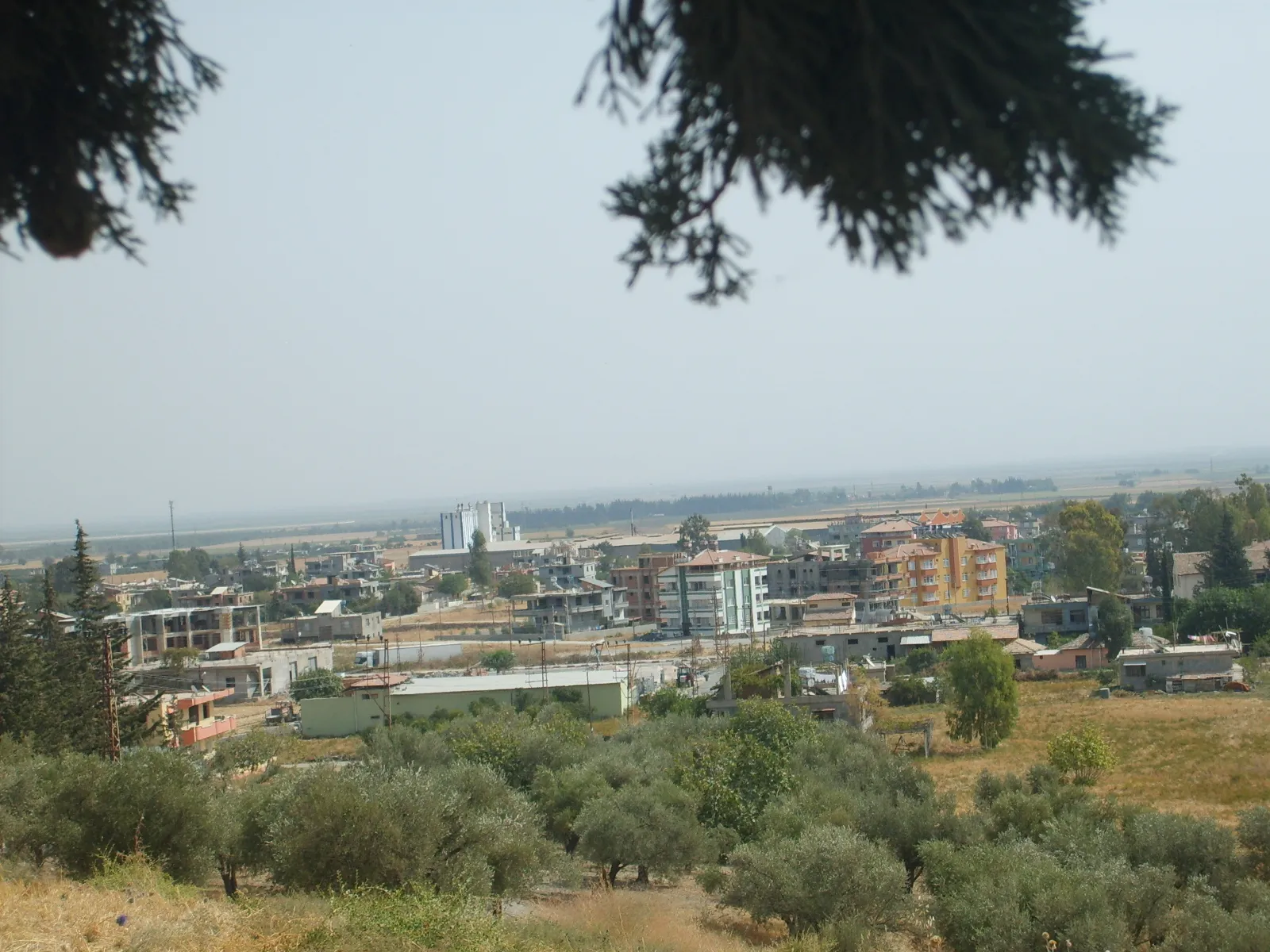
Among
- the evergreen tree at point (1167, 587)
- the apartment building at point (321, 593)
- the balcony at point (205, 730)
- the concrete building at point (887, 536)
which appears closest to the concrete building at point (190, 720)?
the balcony at point (205, 730)

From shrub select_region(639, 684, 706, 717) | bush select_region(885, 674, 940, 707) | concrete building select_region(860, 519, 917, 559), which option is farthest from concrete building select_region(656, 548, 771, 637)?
shrub select_region(639, 684, 706, 717)

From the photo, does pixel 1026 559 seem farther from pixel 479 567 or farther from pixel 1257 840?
pixel 1257 840

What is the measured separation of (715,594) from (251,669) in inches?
769

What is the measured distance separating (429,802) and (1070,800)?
8.20 m

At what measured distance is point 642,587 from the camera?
5812 cm

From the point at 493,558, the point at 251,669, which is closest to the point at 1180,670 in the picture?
the point at 251,669

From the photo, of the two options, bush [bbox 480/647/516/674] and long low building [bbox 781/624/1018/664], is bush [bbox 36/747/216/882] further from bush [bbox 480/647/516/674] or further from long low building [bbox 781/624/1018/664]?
bush [bbox 480/647/516/674]

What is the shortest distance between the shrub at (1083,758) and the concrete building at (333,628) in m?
38.8

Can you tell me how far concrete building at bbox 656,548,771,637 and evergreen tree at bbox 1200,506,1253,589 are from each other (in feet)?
54.4

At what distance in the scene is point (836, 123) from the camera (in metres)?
Result: 2.40

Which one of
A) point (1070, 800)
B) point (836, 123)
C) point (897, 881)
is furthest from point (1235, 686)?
point (836, 123)

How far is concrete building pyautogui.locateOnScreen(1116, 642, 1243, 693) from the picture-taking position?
30.2 m

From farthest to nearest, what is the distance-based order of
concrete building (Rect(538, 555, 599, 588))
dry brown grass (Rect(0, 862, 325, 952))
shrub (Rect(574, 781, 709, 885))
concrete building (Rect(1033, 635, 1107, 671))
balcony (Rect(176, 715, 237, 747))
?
concrete building (Rect(538, 555, 599, 588)), concrete building (Rect(1033, 635, 1107, 671)), balcony (Rect(176, 715, 237, 747)), shrub (Rect(574, 781, 709, 885)), dry brown grass (Rect(0, 862, 325, 952))

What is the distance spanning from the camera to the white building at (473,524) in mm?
119312
